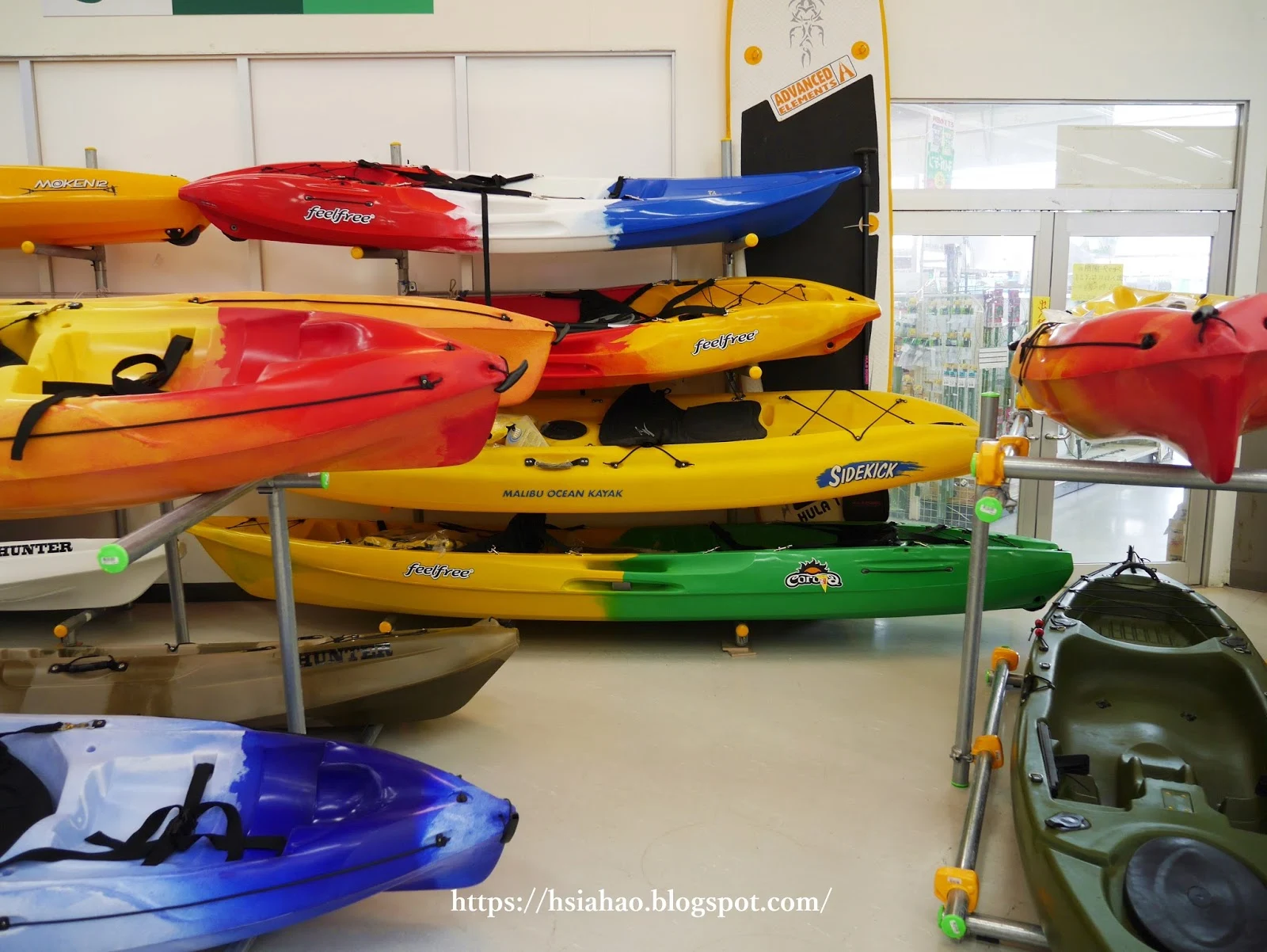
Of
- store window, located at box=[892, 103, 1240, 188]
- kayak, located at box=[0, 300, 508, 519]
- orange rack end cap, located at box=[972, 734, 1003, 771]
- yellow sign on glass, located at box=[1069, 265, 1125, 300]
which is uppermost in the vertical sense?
store window, located at box=[892, 103, 1240, 188]

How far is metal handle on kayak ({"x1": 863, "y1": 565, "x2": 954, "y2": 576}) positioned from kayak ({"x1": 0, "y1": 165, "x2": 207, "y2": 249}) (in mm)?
3012

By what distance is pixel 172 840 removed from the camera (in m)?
1.53

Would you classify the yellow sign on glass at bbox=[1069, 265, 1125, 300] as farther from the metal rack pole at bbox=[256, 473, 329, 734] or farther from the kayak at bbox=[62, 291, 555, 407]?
the metal rack pole at bbox=[256, 473, 329, 734]

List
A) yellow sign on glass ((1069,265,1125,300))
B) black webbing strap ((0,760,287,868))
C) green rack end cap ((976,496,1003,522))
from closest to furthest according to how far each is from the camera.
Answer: black webbing strap ((0,760,287,868)), green rack end cap ((976,496,1003,522)), yellow sign on glass ((1069,265,1125,300))

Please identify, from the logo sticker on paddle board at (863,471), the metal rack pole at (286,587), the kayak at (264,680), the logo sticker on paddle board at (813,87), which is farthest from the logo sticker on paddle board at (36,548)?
the logo sticker on paddle board at (813,87)

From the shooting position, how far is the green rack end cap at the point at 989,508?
6.10 feet

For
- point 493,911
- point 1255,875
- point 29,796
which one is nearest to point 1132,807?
point 1255,875

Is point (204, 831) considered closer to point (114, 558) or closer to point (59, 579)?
point (114, 558)

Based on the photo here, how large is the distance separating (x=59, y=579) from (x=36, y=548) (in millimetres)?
151

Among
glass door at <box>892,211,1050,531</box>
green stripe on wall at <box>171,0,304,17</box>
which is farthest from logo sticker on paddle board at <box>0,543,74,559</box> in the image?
glass door at <box>892,211,1050,531</box>

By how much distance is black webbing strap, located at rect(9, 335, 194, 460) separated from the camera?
1.52 metres

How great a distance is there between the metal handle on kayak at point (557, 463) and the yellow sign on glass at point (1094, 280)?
8.20 feet

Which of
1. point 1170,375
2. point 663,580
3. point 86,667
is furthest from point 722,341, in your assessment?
point 86,667

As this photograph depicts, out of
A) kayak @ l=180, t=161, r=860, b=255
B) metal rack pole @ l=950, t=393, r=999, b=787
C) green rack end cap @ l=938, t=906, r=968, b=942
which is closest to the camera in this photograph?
green rack end cap @ l=938, t=906, r=968, b=942
